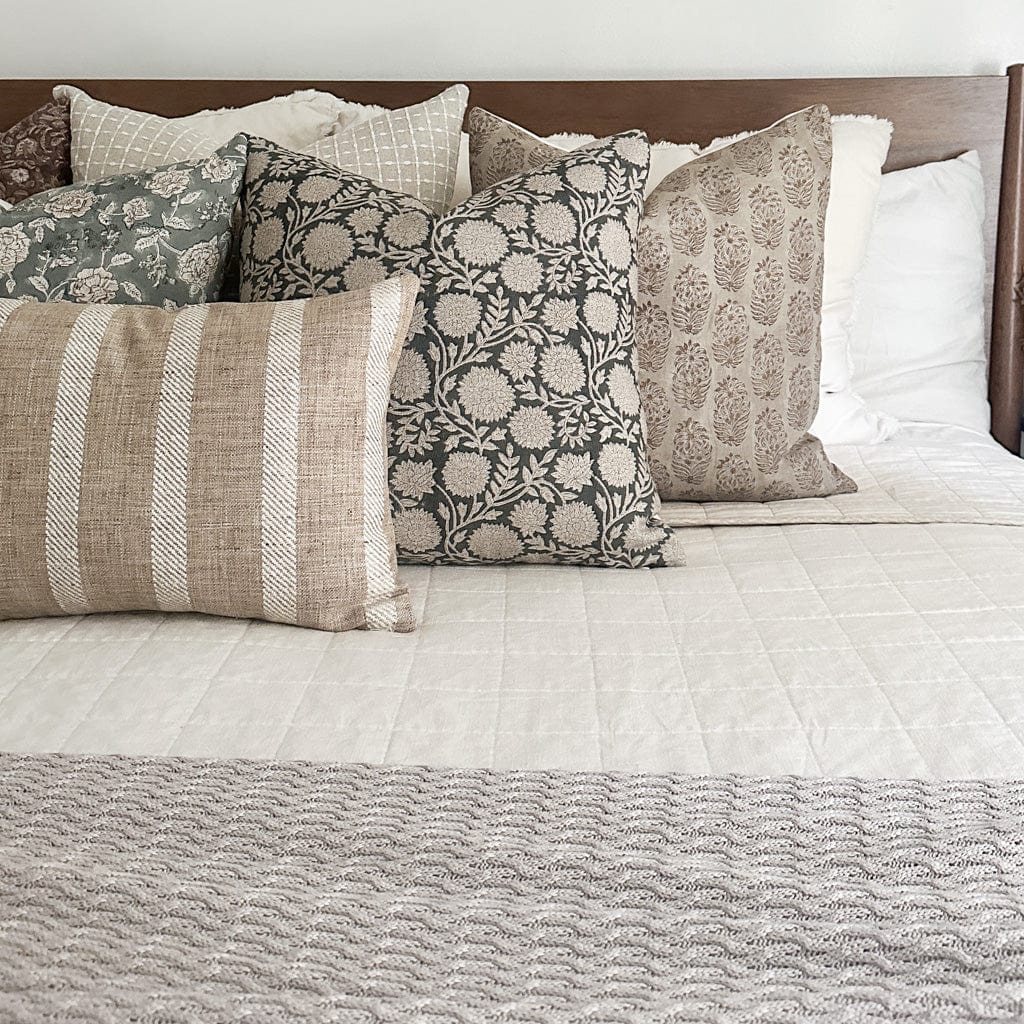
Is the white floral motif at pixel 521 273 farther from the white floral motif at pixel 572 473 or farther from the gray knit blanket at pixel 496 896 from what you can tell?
the gray knit blanket at pixel 496 896

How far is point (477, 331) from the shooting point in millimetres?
1346

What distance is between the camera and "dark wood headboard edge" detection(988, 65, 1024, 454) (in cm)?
204

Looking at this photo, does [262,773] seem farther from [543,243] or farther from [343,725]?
[543,243]

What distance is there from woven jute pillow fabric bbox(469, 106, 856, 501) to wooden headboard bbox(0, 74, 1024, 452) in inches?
19.0

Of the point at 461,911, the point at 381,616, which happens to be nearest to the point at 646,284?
the point at 381,616

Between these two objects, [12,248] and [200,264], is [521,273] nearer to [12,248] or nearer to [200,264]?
[200,264]

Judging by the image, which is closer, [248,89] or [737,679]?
[737,679]

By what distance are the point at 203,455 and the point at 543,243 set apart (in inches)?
18.2

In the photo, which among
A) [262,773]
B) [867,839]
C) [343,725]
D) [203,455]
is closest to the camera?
[867,839]

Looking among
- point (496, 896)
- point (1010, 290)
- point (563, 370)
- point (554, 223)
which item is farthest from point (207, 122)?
point (496, 896)

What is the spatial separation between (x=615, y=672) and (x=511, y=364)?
0.40m

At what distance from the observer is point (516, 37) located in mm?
2117

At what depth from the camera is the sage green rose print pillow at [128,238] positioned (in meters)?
1.40

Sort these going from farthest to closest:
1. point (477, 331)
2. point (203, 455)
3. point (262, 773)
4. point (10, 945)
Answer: point (477, 331), point (203, 455), point (262, 773), point (10, 945)
